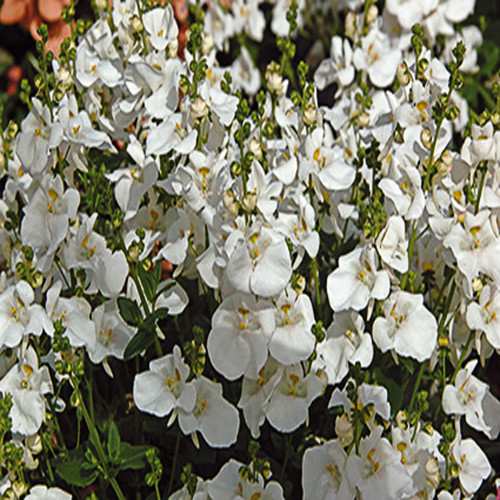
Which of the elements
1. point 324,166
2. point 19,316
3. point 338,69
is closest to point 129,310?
point 19,316

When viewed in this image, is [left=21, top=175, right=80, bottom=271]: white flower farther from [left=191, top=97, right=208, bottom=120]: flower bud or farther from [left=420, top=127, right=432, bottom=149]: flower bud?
[left=420, top=127, right=432, bottom=149]: flower bud

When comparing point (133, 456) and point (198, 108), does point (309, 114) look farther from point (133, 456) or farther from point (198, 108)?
point (133, 456)

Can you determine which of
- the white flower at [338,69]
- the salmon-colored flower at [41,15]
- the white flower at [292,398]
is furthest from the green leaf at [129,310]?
the salmon-colored flower at [41,15]

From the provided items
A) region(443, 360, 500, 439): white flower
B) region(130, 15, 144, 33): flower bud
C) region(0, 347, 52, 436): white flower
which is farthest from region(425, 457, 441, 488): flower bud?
region(130, 15, 144, 33): flower bud

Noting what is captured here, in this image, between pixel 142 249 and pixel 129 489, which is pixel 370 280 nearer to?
pixel 142 249

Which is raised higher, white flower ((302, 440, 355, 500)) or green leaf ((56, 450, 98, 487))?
green leaf ((56, 450, 98, 487))

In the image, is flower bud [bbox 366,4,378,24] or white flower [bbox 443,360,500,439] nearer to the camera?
white flower [bbox 443,360,500,439]

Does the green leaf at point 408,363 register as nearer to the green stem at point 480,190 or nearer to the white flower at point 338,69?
the green stem at point 480,190
